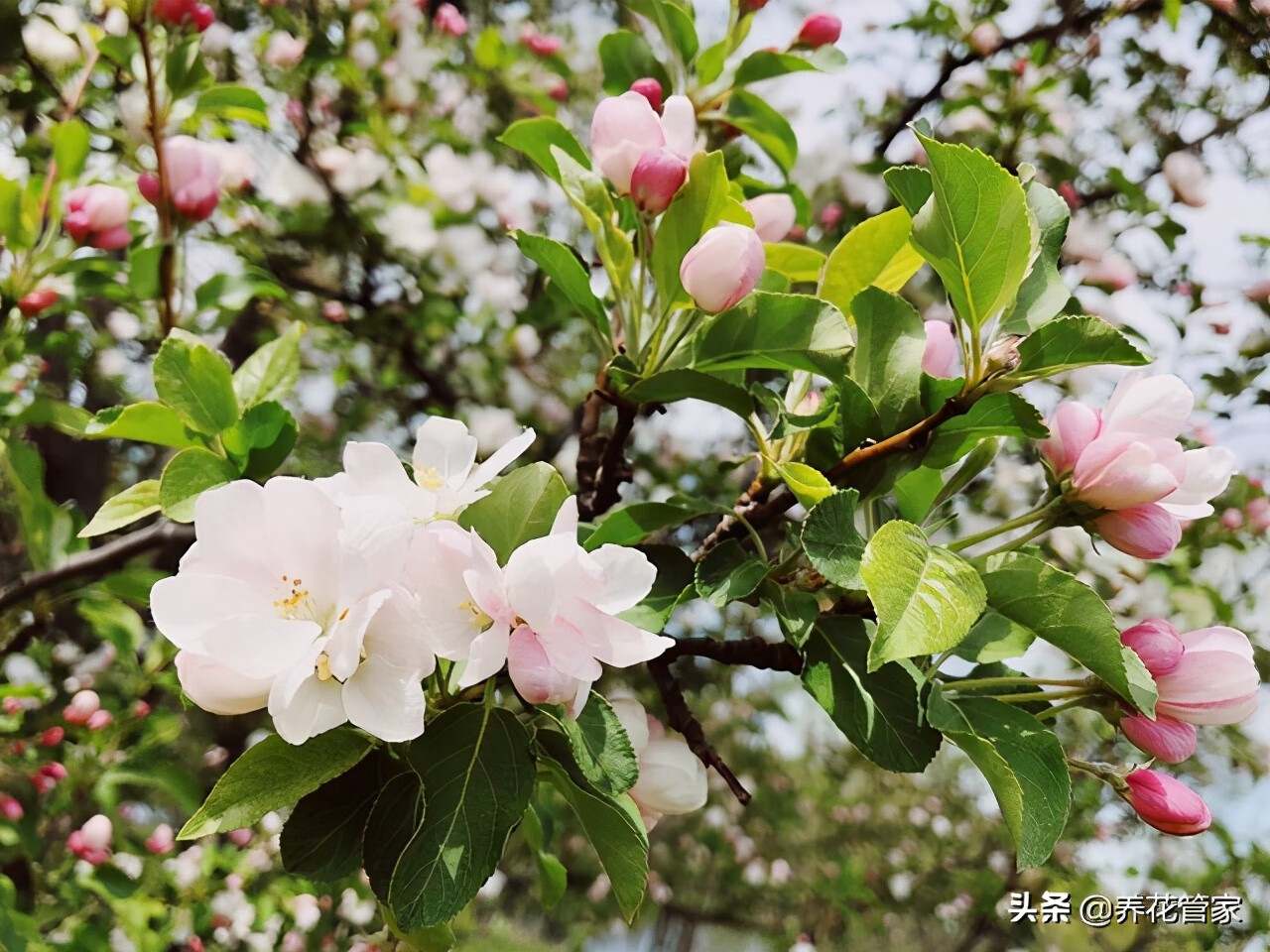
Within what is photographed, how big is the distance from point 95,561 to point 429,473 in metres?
0.56

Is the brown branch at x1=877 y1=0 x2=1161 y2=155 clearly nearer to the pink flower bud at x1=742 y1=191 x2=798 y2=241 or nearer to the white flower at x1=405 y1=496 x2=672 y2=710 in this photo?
the pink flower bud at x1=742 y1=191 x2=798 y2=241

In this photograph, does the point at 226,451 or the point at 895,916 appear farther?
the point at 895,916

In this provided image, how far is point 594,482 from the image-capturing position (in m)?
0.83

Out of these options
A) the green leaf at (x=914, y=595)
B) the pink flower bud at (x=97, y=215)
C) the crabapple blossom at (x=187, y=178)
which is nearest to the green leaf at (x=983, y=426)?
the green leaf at (x=914, y=595)

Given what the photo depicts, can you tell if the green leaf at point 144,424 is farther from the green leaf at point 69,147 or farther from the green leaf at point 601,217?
the green leaf at point 69,147

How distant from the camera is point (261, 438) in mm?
680

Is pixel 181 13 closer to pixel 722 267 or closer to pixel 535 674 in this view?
pixel 722 267

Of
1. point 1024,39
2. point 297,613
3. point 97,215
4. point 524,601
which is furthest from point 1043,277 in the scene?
point 1024,39

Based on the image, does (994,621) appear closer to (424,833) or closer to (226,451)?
(424,833)

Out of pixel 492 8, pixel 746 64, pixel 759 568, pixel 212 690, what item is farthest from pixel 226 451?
pixel 492 8

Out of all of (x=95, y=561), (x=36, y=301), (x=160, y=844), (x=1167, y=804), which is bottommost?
(x=160, y=844)

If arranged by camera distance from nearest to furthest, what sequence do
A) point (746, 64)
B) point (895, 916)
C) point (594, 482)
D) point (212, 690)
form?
point (212, 690)
point (594, 482)
point (746, 64)
point (895, 916)

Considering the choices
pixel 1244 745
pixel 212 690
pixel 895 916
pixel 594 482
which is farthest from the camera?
pixel 895 916

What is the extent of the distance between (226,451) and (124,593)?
0.43 m
